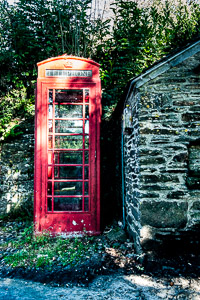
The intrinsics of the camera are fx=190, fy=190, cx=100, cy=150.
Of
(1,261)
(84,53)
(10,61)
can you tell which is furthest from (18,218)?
(84,53)

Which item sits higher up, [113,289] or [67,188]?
[67,188]

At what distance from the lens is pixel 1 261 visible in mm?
3158

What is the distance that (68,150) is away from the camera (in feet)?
13.1

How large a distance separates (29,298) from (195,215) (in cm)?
260

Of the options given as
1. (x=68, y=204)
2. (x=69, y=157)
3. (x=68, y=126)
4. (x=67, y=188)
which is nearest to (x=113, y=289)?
(x=68, y=204)

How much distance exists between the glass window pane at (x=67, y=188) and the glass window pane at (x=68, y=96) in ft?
5.93

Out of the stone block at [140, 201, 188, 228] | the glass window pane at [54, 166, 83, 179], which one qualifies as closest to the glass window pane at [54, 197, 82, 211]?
the glass window pane at [54, 166, 83, 179]

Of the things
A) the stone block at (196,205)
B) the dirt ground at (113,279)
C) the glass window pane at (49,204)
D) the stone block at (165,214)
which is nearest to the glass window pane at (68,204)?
the glass window pane at (49,204)

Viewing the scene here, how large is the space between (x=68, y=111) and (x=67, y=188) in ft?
5.56

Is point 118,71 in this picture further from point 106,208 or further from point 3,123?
point 106,208

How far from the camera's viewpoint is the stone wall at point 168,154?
302cm

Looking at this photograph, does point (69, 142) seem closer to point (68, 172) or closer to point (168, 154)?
point (68, 172)

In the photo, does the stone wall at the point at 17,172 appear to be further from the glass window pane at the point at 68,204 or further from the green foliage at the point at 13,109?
the glass window pane at the point at 68,204

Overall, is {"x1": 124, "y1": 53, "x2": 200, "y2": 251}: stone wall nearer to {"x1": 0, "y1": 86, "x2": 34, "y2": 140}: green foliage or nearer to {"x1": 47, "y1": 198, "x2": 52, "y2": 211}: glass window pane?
{"x1": 47, "y1": 198, "x2": 52, "y2": 211}: glass window pane
